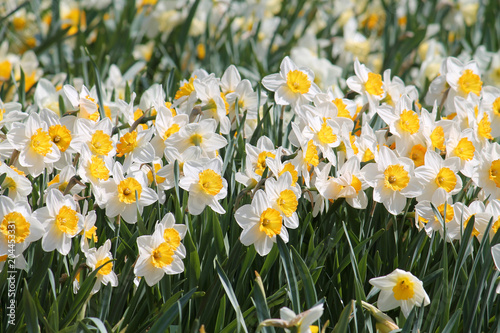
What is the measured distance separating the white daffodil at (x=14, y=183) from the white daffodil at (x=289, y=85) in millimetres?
807

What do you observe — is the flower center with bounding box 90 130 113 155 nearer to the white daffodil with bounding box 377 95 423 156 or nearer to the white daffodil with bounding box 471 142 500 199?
the white daffodil with bounding box 377 95 423 156

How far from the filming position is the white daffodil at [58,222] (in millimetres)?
1288

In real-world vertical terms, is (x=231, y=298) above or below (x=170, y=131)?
below

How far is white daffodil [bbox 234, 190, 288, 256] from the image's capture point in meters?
1.35

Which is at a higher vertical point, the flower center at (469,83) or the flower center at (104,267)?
the flower center at (469,83)

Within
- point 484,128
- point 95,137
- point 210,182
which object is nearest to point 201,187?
point 210,182

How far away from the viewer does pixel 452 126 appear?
5.57ft

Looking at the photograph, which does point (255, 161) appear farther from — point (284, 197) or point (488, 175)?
point (488, 175)

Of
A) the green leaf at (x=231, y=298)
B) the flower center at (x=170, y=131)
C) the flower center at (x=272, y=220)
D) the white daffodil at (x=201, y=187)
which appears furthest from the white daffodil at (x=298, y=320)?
the flower center at (x=170, y=131)

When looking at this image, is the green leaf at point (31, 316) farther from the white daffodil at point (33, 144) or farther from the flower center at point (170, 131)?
the flower center at point (170, 131)

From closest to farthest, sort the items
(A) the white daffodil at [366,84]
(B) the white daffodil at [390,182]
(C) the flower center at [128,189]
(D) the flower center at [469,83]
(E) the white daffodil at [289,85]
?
(C) the flower center at [128,189]
(B) the white daffodil at [390,182]
(E) the white daffodil at [289,85]
(A) the white daffodil at [366,84]
(D) the flower center at [469,83]

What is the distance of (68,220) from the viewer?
51.1 inches

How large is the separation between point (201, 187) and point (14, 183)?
0.49 metres

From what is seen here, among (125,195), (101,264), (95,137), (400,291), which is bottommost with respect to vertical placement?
(400,291)
